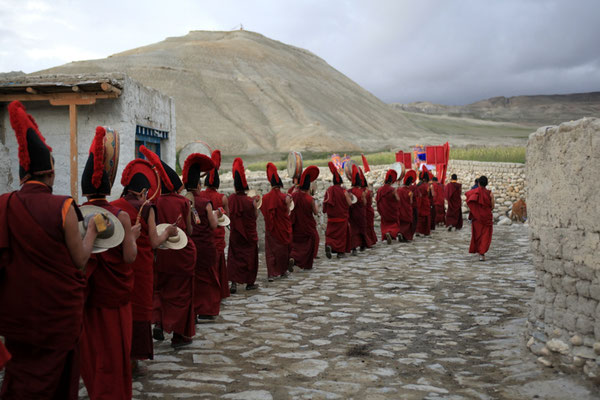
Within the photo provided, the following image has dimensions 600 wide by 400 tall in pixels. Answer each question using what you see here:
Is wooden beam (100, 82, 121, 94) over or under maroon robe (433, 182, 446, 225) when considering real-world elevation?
over

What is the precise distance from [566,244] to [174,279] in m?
3.53

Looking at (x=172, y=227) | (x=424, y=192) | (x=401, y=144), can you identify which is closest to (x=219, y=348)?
(x=172, y=227)

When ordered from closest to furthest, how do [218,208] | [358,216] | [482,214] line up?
1. [218,208]
2. [482,214]
3. [358,216]

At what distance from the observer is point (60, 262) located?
9.55ft

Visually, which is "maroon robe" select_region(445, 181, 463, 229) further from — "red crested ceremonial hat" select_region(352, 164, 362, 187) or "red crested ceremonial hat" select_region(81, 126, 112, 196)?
"red crested ceremonial hat" select_region(81, 126, 112, 196)

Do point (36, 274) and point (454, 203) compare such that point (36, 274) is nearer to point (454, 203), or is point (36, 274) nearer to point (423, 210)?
point (423, 210)

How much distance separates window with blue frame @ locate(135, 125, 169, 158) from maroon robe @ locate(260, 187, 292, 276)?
10.4ft

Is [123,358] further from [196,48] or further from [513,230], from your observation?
[196,48]

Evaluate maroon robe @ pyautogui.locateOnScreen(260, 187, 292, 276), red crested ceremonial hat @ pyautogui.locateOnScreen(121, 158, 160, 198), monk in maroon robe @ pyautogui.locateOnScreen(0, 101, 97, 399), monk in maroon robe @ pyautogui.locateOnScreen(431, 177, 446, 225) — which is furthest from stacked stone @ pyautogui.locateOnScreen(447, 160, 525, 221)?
monk in maroon robe @ pyautogui.locateOnScreen(0, 101, 97, 399)

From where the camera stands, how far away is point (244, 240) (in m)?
8.20

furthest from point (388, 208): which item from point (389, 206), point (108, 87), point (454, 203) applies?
point (108, 87)

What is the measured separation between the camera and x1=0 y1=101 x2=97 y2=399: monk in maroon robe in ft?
9.29

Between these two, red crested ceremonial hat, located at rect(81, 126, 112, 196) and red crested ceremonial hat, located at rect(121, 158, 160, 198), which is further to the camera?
red crested ceremonial hat, located at rect(121, 158, 160, 198)

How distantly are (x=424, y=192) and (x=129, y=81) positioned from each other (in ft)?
30.2
